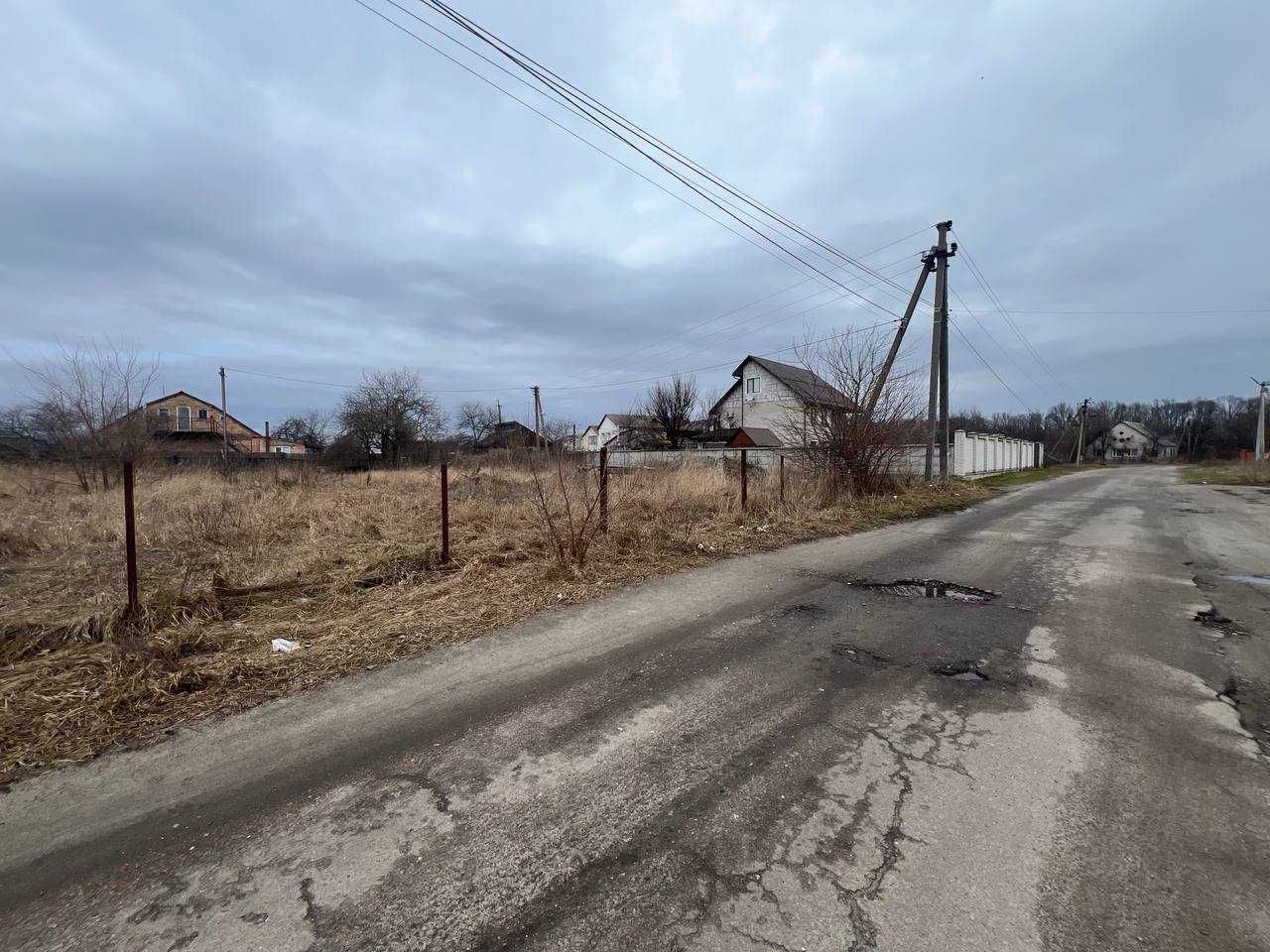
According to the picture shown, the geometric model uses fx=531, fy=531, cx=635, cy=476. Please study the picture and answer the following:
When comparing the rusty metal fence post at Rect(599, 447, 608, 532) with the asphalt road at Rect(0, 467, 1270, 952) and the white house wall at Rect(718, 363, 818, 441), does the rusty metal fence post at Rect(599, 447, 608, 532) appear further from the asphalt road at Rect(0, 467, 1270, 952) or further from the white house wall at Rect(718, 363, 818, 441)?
the white house wall at Rect(718, 363, 818, 441)

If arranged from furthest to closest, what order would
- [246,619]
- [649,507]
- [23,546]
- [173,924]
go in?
[649,507] → [23,546] → [246,619] → [173,924]

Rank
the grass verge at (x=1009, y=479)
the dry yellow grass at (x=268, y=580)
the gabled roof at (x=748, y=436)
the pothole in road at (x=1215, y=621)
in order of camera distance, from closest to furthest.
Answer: the dry yellow grass at (x=268, y=580) → the pothole in road at (x=1215, y=621) → the grass verge at (x=1009, y=479) → the gabled roof at (x=748, y=436)

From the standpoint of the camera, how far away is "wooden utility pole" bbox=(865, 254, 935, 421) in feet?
43.4

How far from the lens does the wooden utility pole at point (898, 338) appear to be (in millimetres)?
13242

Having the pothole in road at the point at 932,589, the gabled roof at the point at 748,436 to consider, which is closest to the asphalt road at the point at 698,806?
the pothole in road at the point at 932,589

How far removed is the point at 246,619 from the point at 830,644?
5.05 metres

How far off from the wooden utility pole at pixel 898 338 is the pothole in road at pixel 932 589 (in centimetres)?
788

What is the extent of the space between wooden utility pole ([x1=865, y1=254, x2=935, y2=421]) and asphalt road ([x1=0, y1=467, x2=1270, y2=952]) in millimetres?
9393

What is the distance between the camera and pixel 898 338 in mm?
15008

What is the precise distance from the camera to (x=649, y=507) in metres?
9.64

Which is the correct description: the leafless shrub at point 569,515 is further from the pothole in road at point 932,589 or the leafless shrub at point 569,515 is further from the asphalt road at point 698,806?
the pothole in road at point 932,589

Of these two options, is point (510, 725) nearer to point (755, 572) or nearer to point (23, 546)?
point (755, 572)

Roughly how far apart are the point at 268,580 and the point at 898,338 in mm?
15526

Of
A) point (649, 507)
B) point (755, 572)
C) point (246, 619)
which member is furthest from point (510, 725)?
point (649, 507)
